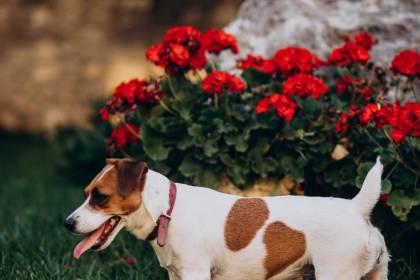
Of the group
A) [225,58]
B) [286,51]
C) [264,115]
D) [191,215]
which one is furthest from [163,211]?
[225,58]

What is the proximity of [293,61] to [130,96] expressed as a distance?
0.94 metres

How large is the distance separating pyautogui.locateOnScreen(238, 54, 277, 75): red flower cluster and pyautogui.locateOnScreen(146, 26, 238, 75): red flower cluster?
22 cm

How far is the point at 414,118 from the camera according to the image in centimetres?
304

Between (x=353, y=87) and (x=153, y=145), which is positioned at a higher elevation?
(x=153, y=145)

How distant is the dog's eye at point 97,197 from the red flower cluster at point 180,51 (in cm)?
115

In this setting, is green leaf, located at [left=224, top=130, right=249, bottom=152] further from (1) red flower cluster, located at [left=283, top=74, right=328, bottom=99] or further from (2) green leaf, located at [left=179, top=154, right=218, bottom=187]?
(1) red flower cluster, located at [left=283, top=74, right=328, bottom=99]

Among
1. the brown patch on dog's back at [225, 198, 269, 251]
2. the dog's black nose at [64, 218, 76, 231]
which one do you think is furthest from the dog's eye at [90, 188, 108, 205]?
the brown patch on dog's back at [225, 198, 269, 251]

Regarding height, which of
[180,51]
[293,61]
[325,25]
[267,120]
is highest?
[180,51]

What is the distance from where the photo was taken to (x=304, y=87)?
3.40m

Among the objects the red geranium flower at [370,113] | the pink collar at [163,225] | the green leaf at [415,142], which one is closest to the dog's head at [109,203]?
the pink collar at [163,225]

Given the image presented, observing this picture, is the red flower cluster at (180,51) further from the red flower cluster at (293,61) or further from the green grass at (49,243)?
the green grass at (49,243)

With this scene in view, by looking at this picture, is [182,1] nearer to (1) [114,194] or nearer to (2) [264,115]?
(2) [264,115]

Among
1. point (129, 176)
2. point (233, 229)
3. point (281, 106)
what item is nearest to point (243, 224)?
point (233, 229)

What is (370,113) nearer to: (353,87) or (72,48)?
(353,87)
